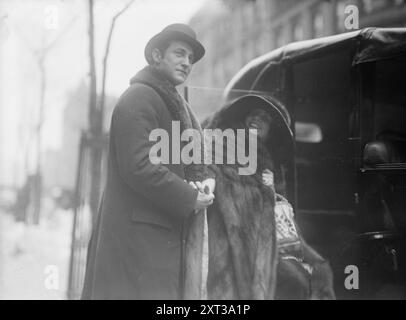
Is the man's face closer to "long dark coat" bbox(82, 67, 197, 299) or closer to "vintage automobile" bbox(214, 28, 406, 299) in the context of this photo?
"long dark coat" bbox(82, 67, 197, 299)

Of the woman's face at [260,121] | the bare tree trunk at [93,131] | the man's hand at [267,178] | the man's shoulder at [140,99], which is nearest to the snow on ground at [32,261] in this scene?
the bare tree trunk at [93,131]

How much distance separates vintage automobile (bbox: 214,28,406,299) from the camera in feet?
10.3

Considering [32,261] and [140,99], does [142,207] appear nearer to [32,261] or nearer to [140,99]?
[140,99]

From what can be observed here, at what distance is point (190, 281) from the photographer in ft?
9.27

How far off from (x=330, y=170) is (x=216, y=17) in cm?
151

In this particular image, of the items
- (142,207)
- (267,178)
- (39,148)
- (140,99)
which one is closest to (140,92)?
(140,99)

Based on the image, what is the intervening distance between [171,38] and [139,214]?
1135 millimetres

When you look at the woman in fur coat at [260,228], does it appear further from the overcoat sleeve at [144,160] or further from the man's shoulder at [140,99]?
the man's shoulder at [140,99]

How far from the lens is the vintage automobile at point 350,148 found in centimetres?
315

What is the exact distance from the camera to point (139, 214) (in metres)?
2.76

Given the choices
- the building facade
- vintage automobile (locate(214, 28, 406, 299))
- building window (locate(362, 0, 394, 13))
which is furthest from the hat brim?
building window (locate(362, 0, 394, 13))

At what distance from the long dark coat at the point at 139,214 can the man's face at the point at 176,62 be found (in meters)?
0.20

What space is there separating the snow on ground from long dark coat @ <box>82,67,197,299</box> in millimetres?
616
